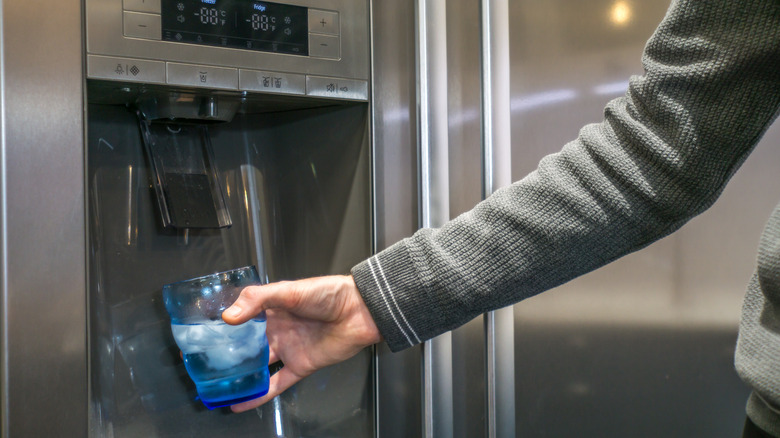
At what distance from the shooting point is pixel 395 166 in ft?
2.78

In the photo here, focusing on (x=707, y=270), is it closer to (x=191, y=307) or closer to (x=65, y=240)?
(x=191, y=307)

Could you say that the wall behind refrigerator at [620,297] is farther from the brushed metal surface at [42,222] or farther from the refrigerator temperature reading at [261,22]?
the brushed metal surface at [42,222]

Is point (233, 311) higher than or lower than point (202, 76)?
lower

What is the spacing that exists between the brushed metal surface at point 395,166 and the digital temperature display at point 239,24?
4.0 inches

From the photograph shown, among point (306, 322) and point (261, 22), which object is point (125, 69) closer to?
point (261, 22)

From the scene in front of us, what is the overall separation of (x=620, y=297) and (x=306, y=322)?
49cm

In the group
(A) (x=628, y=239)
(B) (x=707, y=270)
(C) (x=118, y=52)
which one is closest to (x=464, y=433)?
(A) (x=628, y=239)

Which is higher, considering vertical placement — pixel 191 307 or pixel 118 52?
pixel 118 52

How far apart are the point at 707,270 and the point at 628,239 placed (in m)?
0.53

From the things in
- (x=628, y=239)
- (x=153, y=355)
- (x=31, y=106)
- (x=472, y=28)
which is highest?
(x=472, y=28)

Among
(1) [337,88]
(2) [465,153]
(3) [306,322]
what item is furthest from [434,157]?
(3) [306,322]

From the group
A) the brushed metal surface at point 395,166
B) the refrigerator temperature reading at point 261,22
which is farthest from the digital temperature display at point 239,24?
the brushed metal surface at point 395,166

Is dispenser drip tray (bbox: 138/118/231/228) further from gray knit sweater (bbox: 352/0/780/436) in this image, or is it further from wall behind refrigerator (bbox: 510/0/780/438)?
wall behind refrigerator (bbox: 510/0/780/438)

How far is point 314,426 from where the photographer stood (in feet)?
2.84
